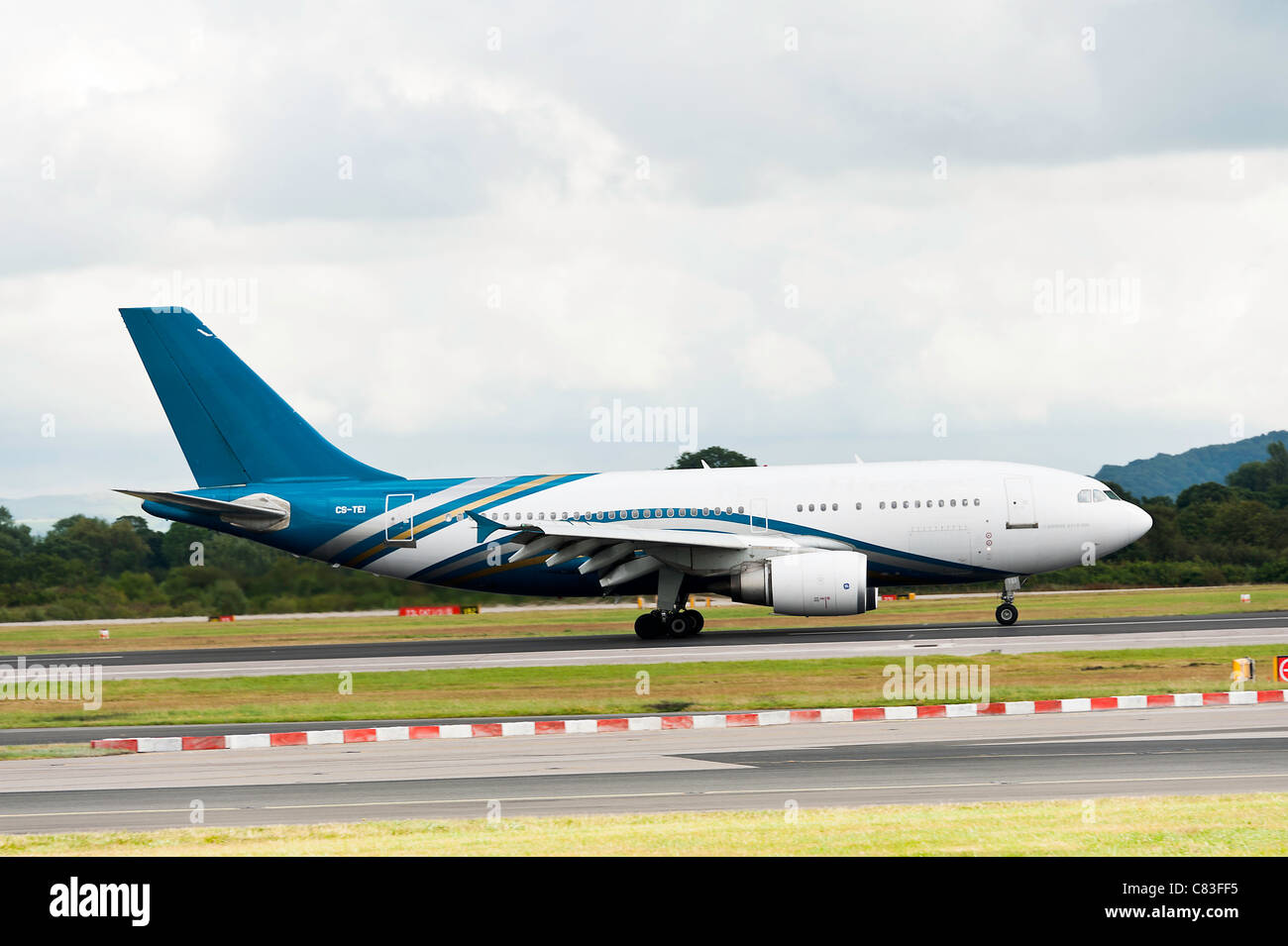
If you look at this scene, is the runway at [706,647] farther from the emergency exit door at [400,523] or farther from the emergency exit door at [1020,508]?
the emergency exit door at [400,523]

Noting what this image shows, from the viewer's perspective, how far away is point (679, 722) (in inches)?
949

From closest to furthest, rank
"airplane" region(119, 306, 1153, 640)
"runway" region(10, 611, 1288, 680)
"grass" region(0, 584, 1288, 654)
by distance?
"runway" region(10, 611, 1288, 680) → "airplane" region(119, 306, 1153, 640) → "grass" region(0, 584, 1288, 654)

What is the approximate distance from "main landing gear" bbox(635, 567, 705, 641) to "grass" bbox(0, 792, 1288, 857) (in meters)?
25.8

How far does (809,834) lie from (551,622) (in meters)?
39.9

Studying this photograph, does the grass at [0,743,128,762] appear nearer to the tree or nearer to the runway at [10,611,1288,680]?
the runway at [10,611,1288,680]

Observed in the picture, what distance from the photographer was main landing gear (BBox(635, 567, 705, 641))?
134 ft

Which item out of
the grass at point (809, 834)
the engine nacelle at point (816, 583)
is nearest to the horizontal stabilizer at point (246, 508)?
the engine nacelle at point (816, 583)

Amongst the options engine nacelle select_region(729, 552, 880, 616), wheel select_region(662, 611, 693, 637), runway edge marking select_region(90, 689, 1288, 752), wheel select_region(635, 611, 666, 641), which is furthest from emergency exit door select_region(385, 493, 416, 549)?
runway edge marking select_region(90, 689, 1288, 752)

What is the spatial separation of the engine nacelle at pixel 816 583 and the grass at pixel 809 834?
2306 centimetres

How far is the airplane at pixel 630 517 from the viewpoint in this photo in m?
40.0
